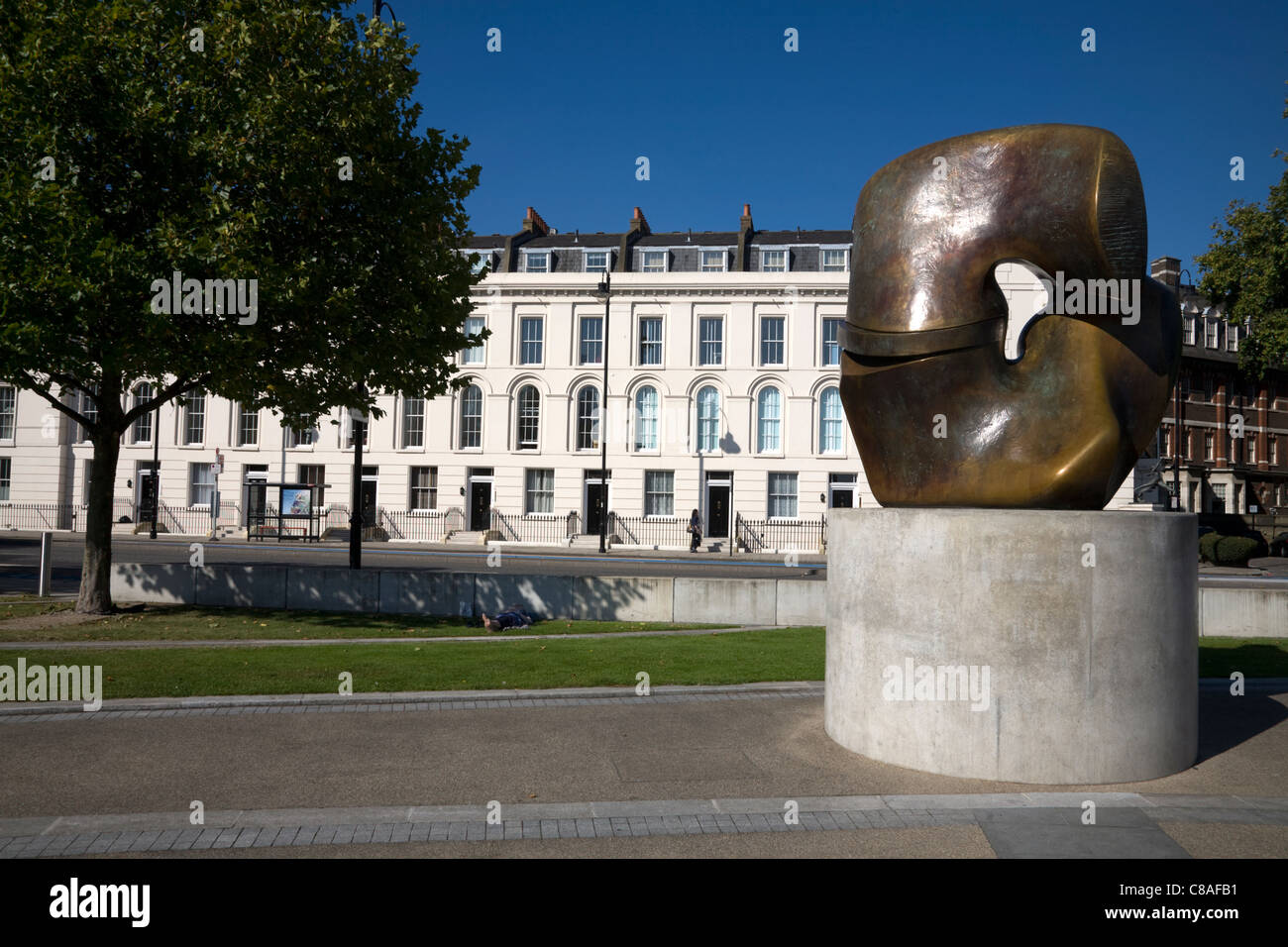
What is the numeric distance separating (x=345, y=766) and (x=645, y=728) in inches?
100

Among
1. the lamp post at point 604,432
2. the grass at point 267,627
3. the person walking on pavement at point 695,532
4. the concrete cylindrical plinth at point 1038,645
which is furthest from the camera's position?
the person walking on pavement at point 695,532

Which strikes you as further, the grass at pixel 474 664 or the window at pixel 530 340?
the window at pixel 530 340

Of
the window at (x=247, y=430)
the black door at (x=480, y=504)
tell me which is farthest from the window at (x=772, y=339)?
the window at (x=247, y=430)

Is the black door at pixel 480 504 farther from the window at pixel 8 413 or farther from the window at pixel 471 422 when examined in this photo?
the window at pixel 8 413

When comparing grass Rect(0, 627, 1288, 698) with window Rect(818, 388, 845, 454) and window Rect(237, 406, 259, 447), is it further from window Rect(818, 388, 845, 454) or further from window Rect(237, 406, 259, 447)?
window Rect(237, 406, 259, 447)

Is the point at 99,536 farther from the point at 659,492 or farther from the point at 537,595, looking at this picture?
the point at 659,492

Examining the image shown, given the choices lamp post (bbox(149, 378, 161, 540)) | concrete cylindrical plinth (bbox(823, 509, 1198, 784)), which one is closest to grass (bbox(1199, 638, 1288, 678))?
concrete cylindrical plinth (bbox(823, 509, 1198, 784))

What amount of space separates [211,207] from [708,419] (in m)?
30.2

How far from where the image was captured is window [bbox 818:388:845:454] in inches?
1563

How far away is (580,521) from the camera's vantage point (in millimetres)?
40312

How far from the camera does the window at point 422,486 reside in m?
41.8

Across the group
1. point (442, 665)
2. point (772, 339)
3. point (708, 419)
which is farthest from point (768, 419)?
point (442, 665)

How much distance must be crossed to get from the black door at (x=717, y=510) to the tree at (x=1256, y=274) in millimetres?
20835

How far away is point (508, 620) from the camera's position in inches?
544
